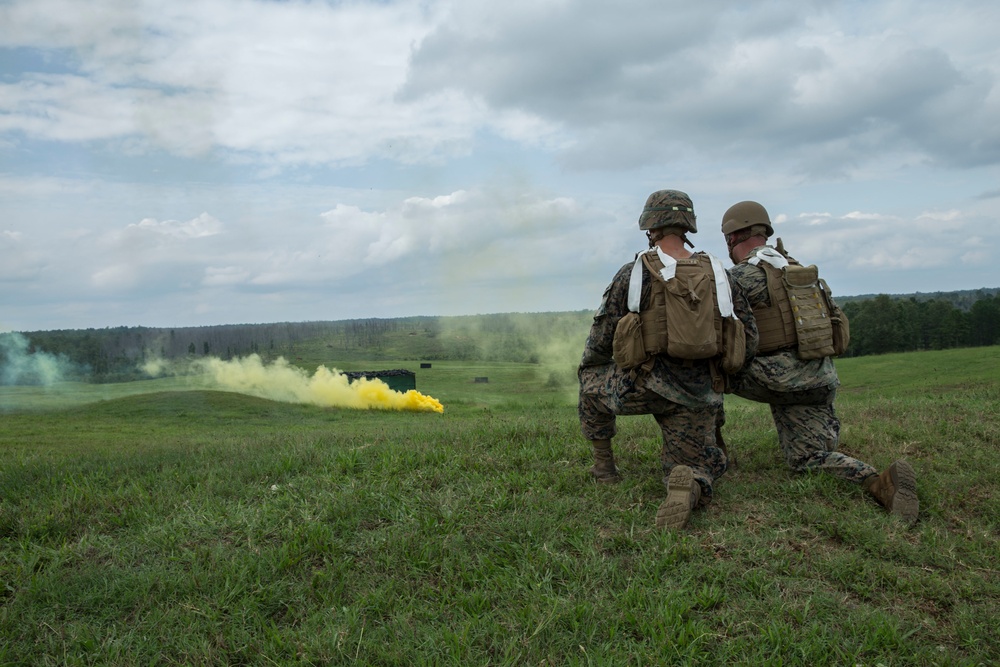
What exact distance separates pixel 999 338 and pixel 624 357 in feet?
246

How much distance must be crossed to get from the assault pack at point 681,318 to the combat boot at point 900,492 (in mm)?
1502

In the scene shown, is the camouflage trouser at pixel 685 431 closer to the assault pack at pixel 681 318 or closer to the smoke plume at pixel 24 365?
the assault pack at pixel 681 318

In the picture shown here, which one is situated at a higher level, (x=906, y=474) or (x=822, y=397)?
(x=822, y=397)

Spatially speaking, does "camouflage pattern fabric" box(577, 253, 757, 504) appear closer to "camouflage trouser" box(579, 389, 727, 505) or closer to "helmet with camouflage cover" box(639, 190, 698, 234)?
"camouflage trouser" box(579, 389, 727, 505)

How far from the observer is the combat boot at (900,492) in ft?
18.0

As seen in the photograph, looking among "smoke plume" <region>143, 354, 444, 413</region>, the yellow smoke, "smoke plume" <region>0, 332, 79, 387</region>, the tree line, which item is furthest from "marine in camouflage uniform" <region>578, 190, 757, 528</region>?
the tree line

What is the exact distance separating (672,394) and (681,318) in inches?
26.7

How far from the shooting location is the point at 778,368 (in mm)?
6266

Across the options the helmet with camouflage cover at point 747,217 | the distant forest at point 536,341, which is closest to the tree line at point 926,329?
the distant forest at point 536,341

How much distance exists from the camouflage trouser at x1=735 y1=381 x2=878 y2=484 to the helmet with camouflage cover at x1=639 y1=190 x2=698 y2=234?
161 centimetres

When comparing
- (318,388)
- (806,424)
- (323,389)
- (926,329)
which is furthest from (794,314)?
(926,329)

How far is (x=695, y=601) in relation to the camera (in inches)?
169

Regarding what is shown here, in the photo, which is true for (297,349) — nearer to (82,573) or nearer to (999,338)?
(999,338)

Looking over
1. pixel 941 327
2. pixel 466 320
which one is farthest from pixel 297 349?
pixel 941 327
